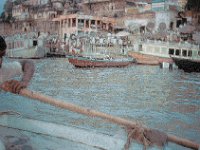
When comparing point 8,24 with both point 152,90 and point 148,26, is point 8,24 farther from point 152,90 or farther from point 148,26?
point 152,90

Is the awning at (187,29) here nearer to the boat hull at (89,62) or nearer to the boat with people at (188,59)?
the boat with people at (188,59)

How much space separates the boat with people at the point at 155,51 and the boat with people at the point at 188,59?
0.40m

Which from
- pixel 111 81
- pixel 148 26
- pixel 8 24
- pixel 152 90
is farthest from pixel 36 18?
pixel 152 90

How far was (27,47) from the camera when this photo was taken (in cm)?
4394

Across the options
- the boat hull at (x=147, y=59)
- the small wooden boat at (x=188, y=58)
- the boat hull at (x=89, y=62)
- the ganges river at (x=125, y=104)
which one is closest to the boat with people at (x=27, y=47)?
the boat hull at (x=147, y=59)

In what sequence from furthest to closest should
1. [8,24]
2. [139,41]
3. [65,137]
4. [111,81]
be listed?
[8,24], [139,41], [111,81], [65,137]

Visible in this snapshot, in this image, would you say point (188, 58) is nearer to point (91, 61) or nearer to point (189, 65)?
point (189, 65)

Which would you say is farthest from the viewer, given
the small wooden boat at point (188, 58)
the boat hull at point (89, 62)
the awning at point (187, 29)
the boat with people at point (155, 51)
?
the awning at point (187, 29)

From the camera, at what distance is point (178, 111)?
12.8 m

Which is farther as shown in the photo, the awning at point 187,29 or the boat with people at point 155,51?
the awning at point 187,29

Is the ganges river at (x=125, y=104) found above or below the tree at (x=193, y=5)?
below

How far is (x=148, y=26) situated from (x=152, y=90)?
24755 mm

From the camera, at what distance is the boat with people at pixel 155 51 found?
33.4 metres

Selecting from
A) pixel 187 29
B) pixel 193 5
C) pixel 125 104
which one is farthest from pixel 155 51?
pixel 125 104
